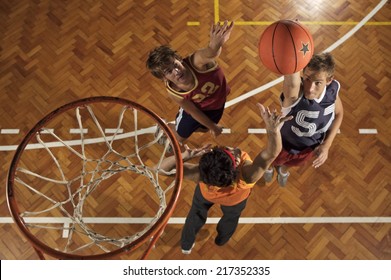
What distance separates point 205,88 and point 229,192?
0.82m

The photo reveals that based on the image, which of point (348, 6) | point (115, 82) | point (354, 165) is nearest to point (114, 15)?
point (115, 82)

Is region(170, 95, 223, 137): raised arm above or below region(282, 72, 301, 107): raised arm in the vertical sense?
below

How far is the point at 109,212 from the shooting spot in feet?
11.6

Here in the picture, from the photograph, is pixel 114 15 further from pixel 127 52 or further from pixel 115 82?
pixel 115 82

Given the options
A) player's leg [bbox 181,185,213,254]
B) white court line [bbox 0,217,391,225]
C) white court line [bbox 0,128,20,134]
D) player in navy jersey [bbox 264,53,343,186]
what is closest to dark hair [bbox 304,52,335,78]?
player in navy jersey [bbox 264,53,343,186]

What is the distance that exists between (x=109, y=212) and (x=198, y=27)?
2.22 m

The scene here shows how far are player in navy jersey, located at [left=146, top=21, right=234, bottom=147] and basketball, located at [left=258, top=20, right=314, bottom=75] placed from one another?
11.4 inches

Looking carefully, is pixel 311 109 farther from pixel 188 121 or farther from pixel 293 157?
pixel 188 121

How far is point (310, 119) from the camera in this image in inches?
112

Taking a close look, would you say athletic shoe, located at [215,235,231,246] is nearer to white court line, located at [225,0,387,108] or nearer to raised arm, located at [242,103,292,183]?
raised arm, located at [242,103,292,183]

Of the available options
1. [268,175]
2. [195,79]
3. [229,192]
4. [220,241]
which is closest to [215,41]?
[195,79]

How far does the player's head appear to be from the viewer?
8.49ft

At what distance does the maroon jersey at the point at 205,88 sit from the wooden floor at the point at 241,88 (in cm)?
78

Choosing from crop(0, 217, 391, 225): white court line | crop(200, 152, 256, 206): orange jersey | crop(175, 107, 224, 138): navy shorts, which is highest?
crop(200, 152, 256, 206): orange jersey
